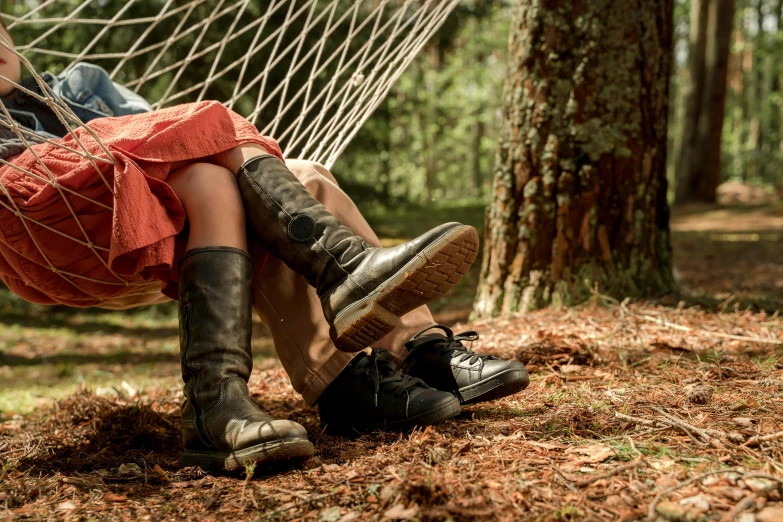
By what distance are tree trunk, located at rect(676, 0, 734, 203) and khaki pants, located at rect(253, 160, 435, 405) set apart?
6.36 m

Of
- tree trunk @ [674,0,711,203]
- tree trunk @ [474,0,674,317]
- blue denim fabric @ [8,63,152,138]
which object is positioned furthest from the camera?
tree trunk @ [674,0,711,203]

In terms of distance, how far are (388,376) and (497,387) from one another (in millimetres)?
197

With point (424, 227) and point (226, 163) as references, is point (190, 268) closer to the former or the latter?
point (226, 163)

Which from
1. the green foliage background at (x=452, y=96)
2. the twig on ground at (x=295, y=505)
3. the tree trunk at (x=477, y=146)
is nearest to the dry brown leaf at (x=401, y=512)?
the twig on ground at (x=295, y=505)

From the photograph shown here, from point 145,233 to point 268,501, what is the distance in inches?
18.4

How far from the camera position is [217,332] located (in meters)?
1.10

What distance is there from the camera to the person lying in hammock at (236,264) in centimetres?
108

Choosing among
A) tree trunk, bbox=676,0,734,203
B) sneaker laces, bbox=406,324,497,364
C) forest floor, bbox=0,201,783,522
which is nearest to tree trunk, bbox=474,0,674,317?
forest floor, bbox=0,201,783,522

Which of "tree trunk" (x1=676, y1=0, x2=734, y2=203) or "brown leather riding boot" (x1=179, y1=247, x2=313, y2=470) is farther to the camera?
"tree trunk" (x1=676, y1=0, x2=734, y2=203)

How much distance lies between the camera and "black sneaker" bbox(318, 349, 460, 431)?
1.15 meters

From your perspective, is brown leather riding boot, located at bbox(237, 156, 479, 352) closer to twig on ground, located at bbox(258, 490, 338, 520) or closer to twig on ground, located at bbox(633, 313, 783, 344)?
twig on ground, located at bbox(258, 490, 338, 520)

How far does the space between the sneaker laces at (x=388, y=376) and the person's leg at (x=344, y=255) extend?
0.11m

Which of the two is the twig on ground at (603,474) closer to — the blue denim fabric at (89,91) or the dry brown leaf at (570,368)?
the dry brown leaf at (570,368)

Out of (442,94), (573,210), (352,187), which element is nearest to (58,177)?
(573,210)
